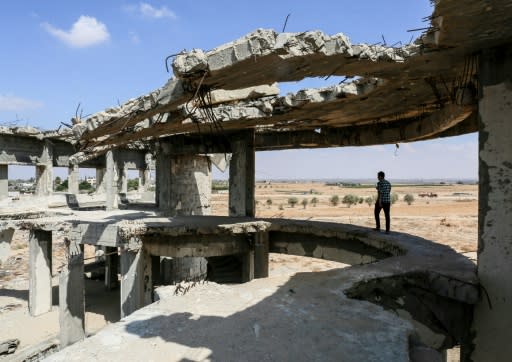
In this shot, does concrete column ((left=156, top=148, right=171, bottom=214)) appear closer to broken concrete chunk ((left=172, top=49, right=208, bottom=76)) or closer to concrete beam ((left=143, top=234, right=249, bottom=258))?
concrete beam ((left=143, top=234, right=249, bottom=258))

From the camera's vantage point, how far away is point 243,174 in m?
14.1

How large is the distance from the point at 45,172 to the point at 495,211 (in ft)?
79.9

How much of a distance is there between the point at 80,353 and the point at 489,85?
6.83 meters

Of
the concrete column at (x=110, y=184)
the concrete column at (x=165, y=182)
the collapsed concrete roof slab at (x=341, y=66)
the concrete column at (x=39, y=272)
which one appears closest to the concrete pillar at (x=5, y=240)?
the concrete column at (x=39, y=272)

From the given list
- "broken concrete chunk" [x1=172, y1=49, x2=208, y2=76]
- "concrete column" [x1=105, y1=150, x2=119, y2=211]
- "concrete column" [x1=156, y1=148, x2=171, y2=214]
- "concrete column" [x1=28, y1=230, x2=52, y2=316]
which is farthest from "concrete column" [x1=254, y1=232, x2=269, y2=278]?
"concrete column" [x1=105, y1=150, x2=119, y2=211]

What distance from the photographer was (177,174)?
52.9 feet

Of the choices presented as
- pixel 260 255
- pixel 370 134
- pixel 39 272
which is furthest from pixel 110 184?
pixel 370 134

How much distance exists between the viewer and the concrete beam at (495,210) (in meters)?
5.30

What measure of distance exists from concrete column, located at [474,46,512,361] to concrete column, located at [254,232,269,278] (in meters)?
7.55

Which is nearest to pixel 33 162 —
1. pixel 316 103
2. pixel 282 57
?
pixel 316 103

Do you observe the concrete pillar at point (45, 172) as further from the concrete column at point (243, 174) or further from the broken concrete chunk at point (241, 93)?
the broken concrete chunk at point (241, 93)

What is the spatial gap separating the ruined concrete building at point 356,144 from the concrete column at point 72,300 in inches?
A: 1.6

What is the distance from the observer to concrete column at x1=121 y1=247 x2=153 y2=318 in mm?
10539

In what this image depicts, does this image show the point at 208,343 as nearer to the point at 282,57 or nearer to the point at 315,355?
the point at 315,355
